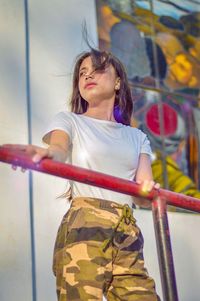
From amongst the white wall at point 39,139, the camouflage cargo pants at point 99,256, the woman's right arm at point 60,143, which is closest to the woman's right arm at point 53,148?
the woman's right arm at point 60,143

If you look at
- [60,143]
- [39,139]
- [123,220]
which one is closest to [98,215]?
[123,220]

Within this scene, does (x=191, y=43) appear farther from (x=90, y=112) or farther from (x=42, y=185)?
(x=90, y=112)

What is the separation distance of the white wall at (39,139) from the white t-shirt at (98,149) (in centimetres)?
46

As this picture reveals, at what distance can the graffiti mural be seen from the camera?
2.39 m

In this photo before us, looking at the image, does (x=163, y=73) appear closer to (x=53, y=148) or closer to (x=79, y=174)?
(x=53, y=148)

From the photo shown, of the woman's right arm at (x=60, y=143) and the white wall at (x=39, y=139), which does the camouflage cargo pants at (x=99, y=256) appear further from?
the white wall at (x=39, y=139)

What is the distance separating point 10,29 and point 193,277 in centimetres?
105

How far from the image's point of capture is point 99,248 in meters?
1.17

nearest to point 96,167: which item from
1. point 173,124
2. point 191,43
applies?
point 173,124

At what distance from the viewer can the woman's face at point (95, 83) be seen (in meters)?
1.36

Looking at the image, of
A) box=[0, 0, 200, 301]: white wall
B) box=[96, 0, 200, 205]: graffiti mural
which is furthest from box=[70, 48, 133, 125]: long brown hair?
box=[96, 0, 200, 205]: graffiti mural

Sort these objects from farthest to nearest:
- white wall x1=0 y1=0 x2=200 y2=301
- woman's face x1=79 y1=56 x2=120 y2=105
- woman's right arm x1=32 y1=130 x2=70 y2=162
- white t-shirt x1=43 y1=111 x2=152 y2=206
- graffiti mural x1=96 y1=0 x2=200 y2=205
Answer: graffiti mural x1=96 y1=0 x2=200 y2=205 < white wall x1=0 y1=0 x2=200 y2=301 < woman's face x1=79 y1=56 x2=120 y2=105 < white t-shirt x1=43 y1=111 x2=152 y2=206 < woman's right arm x1=32 y1=130 x2=70 y2=162

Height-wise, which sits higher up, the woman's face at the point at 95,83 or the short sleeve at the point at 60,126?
the woman's face at the point at 95,83

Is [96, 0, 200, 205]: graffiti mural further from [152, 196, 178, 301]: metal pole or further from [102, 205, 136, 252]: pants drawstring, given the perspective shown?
[152, 196, 178, 301]: metal pole
